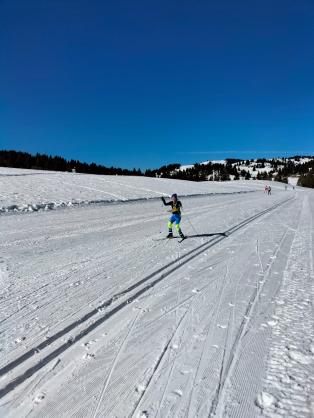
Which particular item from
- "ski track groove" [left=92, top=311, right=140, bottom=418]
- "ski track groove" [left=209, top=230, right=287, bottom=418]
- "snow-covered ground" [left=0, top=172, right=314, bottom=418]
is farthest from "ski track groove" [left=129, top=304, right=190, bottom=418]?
"ski track groove" [left=209, top=230, right=287, bottom=418]

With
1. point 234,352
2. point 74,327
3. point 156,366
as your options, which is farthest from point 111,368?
point 234,352

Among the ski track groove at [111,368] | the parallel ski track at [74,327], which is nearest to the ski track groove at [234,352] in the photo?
the ski track groove at [111,368]

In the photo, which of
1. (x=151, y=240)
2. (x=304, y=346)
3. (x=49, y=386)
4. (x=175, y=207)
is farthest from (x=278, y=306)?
(x=175, y=207)

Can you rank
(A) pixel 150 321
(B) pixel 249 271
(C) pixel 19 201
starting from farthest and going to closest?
(C) pixel 19 201 → (B) pixel 249 271 → (A) pixel 150 321

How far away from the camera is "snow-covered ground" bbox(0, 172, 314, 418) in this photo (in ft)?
9.90

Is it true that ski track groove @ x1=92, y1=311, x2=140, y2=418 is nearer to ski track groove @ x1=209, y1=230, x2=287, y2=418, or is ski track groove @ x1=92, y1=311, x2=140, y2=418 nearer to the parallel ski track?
the parallel ski track

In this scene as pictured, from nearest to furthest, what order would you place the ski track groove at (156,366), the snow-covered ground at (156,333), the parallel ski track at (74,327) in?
the ski track groove at (156,366)
the snow-covered ground at (156,333)
the parallel ski track at (74,327)

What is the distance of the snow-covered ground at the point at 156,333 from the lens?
3.02 metres

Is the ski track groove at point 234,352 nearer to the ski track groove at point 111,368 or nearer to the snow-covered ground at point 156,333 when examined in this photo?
the snow-covered ground at point 156,333

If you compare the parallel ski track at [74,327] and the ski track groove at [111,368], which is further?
the parallel ski track at [74,327]

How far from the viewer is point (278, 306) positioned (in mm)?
5062

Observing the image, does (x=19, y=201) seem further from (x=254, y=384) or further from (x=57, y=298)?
(x=254, y=384)

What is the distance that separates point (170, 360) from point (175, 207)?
8310 millimetres

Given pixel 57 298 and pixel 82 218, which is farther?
pixel 82 218
